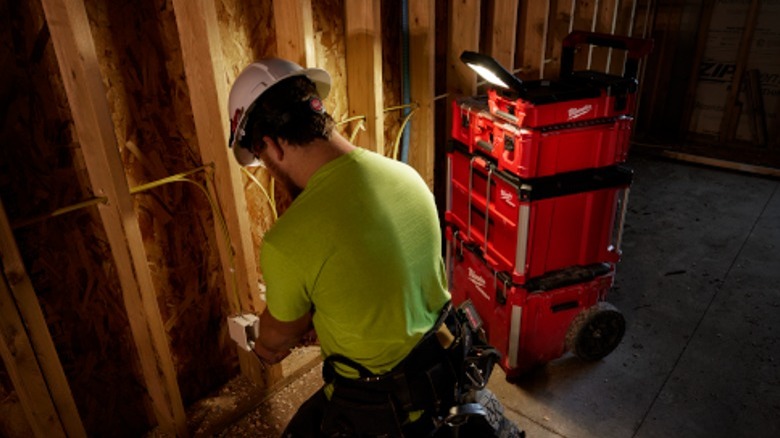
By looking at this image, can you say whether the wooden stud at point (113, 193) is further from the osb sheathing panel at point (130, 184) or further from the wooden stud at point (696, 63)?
the wooden stud at point (696, 63)

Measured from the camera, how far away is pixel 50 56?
1923 mm

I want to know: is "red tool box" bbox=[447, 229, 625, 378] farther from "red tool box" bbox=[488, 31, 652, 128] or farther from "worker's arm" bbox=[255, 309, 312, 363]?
"worker's arm" bbox=[255, 309, 312, 363]

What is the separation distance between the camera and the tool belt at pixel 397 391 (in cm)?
162

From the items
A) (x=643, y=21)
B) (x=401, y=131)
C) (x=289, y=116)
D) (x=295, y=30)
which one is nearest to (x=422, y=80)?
(x=401, y=131)

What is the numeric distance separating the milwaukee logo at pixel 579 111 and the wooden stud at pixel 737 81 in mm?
4772

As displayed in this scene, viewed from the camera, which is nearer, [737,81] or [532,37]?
[532,37]

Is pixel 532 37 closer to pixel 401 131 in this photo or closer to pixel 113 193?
pixel 401 131

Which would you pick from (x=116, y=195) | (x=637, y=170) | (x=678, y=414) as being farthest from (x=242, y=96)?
(x=637, y=170)

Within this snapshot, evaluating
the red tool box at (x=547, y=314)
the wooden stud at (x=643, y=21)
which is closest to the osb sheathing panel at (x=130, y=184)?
the red tool box at (x=547, y=314)

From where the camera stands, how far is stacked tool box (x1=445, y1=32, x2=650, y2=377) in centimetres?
247

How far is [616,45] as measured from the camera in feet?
8.96

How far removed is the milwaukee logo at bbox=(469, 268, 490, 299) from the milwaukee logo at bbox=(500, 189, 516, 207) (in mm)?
574

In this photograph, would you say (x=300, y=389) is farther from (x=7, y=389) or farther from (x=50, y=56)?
(x=50, y=56)

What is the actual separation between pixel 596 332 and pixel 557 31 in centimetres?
244
